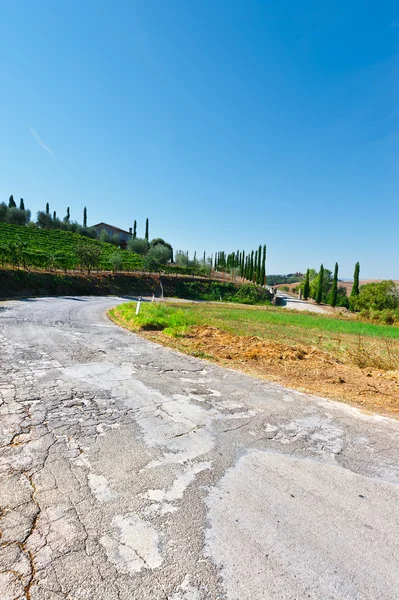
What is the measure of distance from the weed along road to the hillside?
30.3 m

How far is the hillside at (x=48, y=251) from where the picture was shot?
102ft

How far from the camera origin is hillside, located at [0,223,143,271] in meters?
31.1

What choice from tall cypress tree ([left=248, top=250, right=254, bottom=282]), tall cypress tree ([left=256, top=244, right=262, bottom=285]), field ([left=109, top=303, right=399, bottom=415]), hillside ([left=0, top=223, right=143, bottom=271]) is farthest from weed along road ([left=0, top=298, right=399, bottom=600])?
tall cypress tree ([left=248, top=250, right=254, bottom=282])

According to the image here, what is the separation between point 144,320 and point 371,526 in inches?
431

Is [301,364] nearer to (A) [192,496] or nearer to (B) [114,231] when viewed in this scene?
(A) [192,496]

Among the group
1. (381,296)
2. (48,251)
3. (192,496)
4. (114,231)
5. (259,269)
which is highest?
(114,231)

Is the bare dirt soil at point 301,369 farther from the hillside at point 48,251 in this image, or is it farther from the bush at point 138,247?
the bush at point 138,247

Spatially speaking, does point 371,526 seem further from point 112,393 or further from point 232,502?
point 112,393

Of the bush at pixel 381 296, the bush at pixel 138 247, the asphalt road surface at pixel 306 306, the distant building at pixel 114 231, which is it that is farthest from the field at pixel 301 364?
the distant building at pixel 114 231

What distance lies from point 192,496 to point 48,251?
4850cm

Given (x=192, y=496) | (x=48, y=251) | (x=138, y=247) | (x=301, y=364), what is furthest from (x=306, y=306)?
(x=192, y=496)

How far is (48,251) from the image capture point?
147 ft

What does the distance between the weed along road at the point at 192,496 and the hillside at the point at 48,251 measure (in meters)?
30.3

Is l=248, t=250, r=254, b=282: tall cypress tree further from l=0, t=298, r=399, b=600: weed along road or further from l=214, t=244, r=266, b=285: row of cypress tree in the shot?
l=0, t=298, r=399, b=600: weed along road
